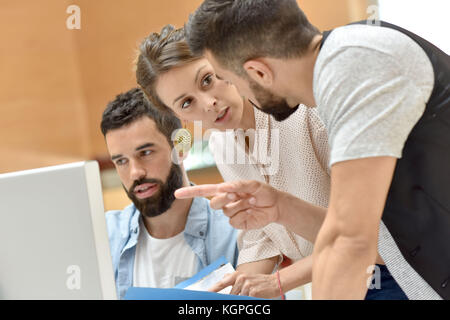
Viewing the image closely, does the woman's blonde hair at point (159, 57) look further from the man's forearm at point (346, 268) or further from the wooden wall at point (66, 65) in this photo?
the wooden wall at point (66, 65)

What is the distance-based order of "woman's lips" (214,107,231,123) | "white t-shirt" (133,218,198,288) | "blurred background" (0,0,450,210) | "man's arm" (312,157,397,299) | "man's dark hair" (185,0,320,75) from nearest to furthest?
"man's arm" (312,157,397,299)
"man's dark hair" (185,0,320,75)
"woman's lips" (214,107,231,123)
"white t-shirt" (133,218,198,288)
"blurred background" (0,0,450,210)

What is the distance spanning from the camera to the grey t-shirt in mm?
777

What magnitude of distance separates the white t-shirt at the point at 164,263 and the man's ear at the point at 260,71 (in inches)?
36.0

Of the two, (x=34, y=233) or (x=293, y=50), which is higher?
(x=293, y=50)

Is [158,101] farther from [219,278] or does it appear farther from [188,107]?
[219,278]

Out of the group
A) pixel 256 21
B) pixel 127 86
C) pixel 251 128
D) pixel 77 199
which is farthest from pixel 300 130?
pixel 127 86

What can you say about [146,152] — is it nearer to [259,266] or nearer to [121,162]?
[121,162]

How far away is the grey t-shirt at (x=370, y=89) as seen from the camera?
78 centimetres

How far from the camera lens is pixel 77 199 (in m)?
0.78

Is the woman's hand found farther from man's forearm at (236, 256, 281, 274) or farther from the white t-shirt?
the white t-shirt

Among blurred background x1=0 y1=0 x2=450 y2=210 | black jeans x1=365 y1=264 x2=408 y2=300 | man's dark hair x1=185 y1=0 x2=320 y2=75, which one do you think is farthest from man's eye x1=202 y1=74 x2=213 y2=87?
blurred background x1=0 y1=0 x2=450 y2=210

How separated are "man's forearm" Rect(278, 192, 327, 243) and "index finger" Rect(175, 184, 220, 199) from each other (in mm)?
227

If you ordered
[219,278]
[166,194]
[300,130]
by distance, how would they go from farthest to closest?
[166,194]
[300,130]
[219,278]

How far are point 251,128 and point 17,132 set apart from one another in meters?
2.23
